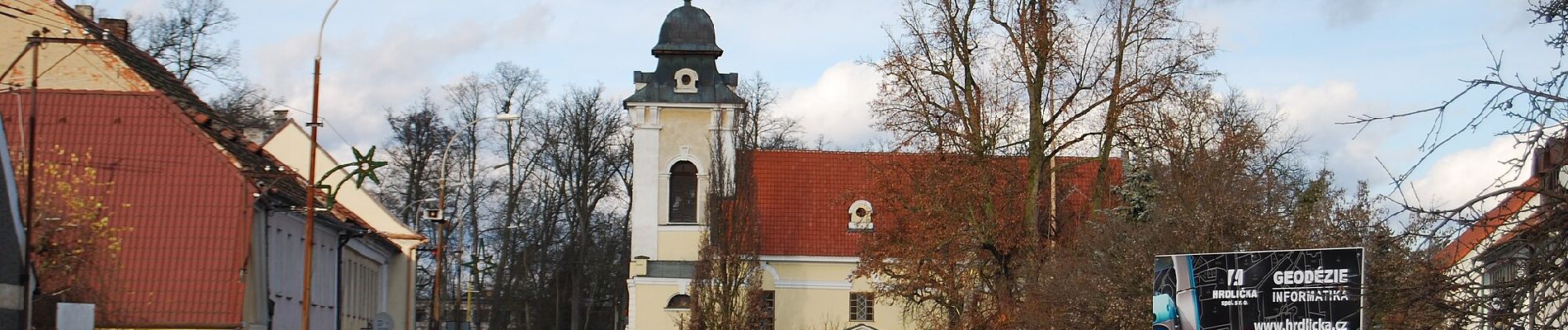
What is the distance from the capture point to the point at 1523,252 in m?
9.13

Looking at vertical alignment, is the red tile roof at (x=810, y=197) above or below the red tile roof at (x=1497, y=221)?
above

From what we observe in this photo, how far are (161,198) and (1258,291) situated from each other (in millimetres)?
15291

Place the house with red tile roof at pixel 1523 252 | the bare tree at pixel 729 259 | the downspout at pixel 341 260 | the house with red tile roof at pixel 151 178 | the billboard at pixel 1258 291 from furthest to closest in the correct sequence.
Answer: the bare tree at pixel 729 259, the downspout at pixel 341 260, the house with red tile roof at pixel 151 178, the billboard at pixel 1258 291, the house with red tile roof at pixel 1523 252

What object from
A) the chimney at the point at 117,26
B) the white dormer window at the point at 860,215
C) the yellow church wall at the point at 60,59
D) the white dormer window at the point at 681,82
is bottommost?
the white dormer window at the point at 860,215

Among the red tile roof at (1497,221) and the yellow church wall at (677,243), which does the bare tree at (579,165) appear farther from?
the red tile roof at (1497,221)

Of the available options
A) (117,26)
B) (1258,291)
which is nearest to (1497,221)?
(1258,291)

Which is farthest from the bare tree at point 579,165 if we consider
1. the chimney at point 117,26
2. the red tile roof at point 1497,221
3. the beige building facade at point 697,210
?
the red tile roof at point 1497,221

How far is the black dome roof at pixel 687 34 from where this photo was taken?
59250 millimetres

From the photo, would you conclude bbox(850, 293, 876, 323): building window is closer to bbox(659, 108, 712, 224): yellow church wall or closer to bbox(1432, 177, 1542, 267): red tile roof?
bbox(659, 108, 712, 224): yellow church wall

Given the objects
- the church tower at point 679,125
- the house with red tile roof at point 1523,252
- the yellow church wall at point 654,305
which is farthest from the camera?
the church tower at point 679,125

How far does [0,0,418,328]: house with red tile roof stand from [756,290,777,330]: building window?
91.7 ft

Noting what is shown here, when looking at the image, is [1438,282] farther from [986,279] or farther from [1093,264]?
[986,279]

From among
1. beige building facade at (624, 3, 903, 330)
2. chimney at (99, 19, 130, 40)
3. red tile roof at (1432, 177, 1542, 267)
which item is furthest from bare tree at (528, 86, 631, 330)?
red tile roof at (1432, 177, 1542, 267)

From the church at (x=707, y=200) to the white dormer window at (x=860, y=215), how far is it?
38mm
